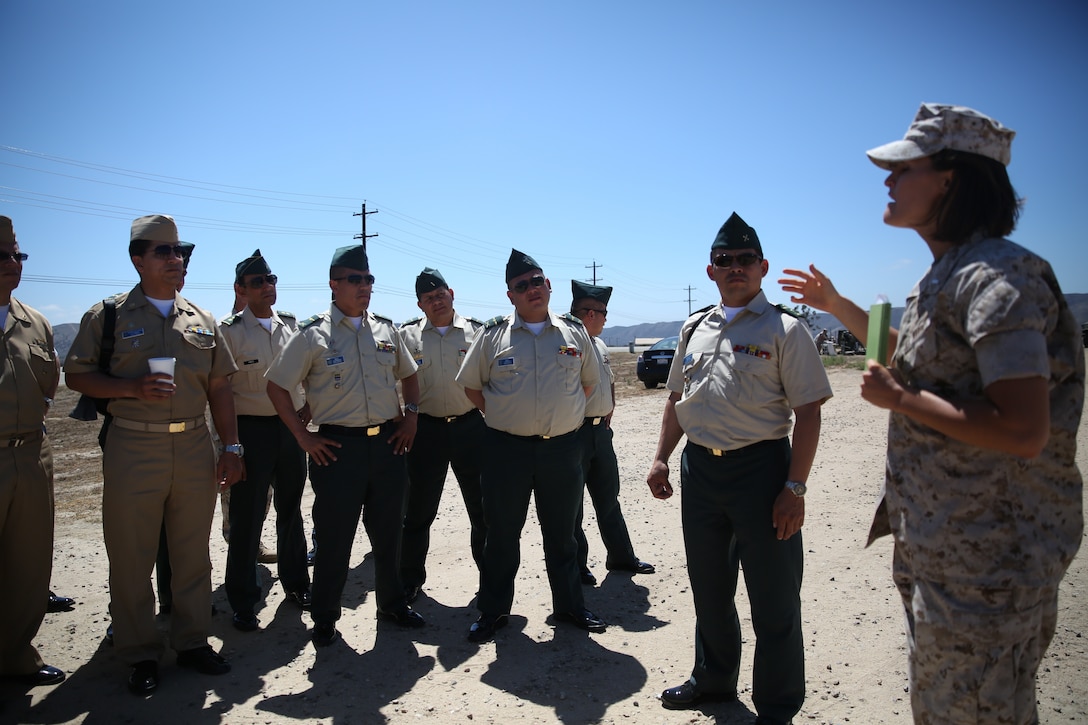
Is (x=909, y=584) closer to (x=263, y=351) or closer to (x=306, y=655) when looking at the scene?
(x=306, y=655)

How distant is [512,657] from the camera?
420 cm

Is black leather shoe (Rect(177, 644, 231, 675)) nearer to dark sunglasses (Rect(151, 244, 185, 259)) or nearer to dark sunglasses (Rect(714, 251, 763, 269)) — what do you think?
dark sunglasses (Rect(151, 244, 185, 259))

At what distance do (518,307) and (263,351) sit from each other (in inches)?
79.2

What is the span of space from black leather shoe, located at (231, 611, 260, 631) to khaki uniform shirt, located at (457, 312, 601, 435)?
2.09m

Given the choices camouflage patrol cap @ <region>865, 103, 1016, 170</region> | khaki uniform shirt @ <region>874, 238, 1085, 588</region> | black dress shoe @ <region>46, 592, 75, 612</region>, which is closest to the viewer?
khaki uniform shirt @ <region>874, 238, 1085, 588</region>

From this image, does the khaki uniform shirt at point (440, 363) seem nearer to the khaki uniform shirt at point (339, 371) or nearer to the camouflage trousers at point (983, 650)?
the khaki uniform shirt at point (339, 371)

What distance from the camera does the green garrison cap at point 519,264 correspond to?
4680 millimetres

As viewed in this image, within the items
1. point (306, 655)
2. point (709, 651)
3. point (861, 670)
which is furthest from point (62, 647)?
point (861, 670)

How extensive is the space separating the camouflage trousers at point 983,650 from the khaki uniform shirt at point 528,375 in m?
2.66

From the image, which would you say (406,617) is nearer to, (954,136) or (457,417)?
(457,417)

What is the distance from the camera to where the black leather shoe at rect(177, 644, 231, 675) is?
4035 mm

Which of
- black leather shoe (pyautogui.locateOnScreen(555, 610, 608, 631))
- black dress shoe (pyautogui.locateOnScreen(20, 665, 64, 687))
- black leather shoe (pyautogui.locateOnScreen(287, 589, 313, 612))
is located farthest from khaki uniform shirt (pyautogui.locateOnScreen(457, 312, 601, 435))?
black dress shoe (pyautogui.locateOnScreen(20, 665, 64, 687))

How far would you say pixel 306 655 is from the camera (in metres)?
4.30

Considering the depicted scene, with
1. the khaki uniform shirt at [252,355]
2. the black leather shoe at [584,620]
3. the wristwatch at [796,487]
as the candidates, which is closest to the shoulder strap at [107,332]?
the khaki uniform shirt at [252,355]
